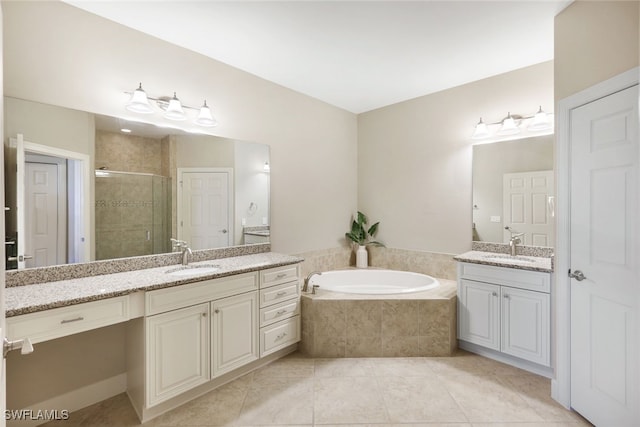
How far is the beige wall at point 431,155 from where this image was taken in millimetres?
2973

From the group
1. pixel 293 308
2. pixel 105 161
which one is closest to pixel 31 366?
pixel 105 161

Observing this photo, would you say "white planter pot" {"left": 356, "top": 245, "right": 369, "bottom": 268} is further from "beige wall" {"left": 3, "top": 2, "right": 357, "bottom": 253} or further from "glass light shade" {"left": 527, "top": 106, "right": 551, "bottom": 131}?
"glass light shade" {"left": 527, "top": 106, "right": 551, "bottom": 131}

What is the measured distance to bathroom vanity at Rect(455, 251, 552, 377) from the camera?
2357mm

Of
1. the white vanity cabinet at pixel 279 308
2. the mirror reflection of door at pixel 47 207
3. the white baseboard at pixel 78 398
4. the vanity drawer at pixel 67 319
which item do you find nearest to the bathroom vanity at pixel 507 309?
the white vanity cabinet at pixel 279 308

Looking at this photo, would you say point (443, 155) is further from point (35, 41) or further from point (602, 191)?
point (35, 41)

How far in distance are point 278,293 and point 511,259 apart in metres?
2.04

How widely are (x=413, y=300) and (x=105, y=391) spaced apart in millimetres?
2395

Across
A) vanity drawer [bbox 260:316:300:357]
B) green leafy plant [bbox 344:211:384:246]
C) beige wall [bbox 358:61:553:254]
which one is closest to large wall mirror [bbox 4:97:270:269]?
vanity drawer [bbox 260:316:300:357]

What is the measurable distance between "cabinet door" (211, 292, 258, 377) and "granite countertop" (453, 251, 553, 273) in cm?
187

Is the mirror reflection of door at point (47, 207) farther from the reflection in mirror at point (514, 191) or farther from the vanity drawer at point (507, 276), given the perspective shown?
the reflection in mirror at point (514, 191)

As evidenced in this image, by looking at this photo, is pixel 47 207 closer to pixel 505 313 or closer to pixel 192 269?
pixel 192 269

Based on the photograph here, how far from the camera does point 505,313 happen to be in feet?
8.32

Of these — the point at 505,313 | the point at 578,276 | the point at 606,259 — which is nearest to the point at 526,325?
the point at 505,313

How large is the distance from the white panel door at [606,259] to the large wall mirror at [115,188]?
98.1 inches
